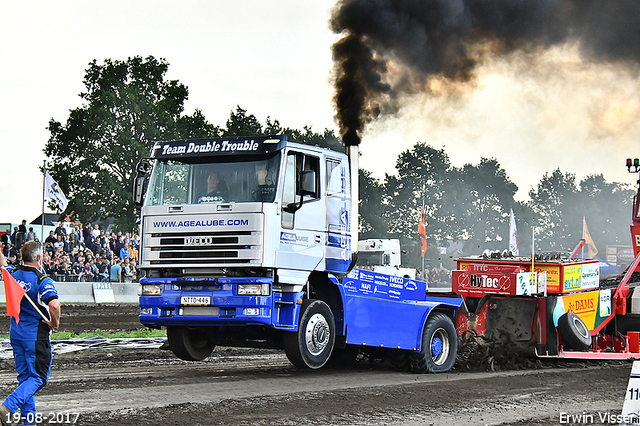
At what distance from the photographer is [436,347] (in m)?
11.9

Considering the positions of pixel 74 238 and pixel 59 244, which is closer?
pixel 59 244

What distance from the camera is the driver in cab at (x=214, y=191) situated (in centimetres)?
991

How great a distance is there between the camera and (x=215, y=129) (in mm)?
57625

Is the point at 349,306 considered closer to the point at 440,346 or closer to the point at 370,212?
the point at 440,346

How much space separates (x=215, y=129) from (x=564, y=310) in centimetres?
4724

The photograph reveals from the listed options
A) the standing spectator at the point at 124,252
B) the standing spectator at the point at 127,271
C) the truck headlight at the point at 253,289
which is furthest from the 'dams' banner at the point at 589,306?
the standing spectator at the point at 124,252

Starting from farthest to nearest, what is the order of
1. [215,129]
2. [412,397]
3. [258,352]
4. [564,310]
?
[215,129] → [258,352] → [564,310] → [412,397]

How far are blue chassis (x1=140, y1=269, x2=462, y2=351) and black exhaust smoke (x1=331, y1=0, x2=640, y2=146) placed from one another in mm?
4950

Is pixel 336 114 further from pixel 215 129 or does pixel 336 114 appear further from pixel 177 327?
pixel 215 129

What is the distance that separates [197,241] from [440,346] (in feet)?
14.4

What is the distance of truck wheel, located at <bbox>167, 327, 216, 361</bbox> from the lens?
35.0 feet

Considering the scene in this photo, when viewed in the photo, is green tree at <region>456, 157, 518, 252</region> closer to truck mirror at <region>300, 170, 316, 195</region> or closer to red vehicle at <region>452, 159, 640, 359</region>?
red vehicle at <region>452, 159, 640, 359</region>

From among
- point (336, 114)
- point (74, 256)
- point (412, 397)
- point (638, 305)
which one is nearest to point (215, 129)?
point (74, 256)

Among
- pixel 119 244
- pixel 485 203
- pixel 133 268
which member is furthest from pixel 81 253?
pixel 485 203
